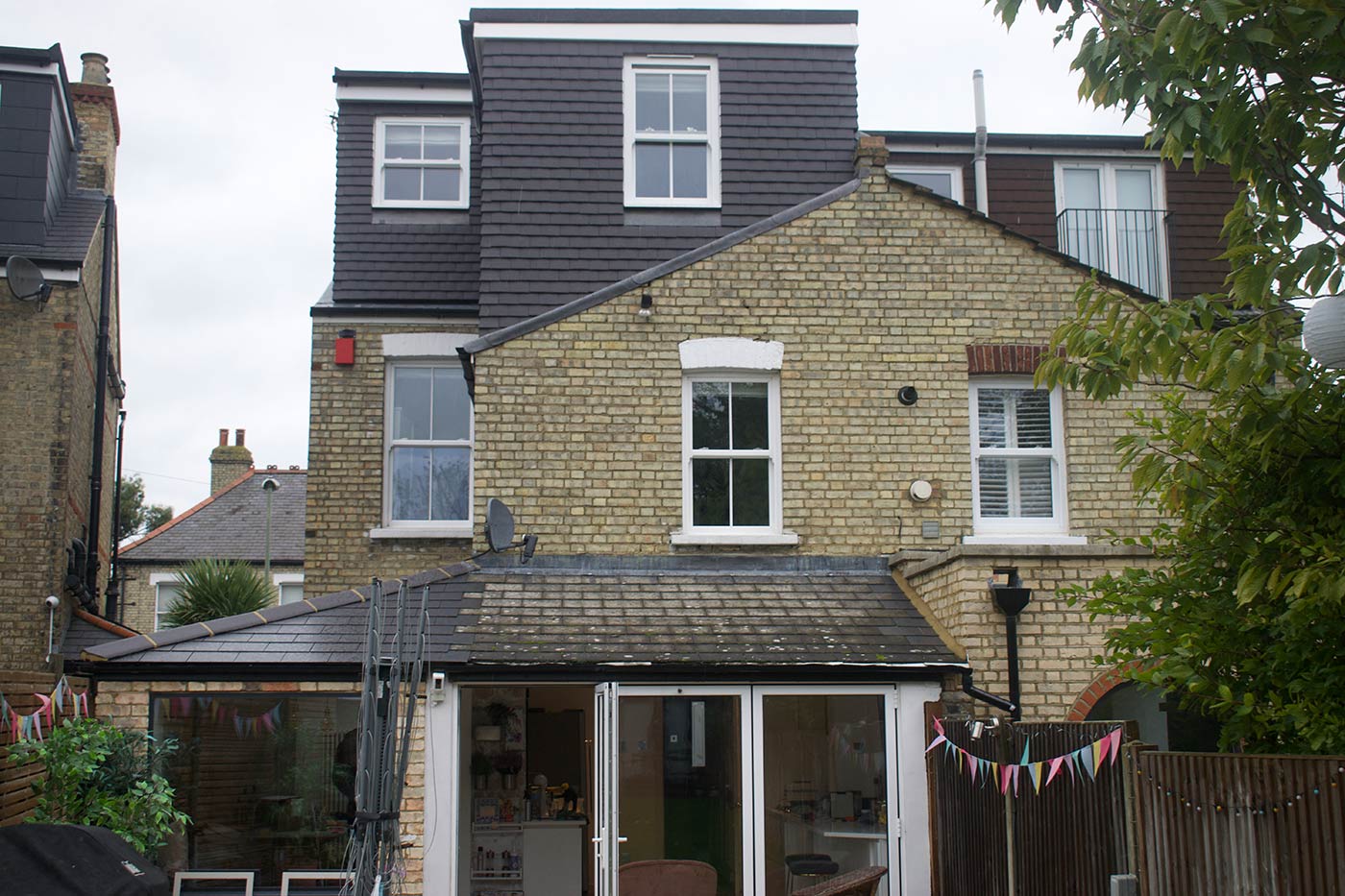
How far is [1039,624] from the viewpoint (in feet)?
34.0

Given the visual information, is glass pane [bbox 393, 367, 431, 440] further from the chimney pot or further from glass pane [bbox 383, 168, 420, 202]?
the chimney pot

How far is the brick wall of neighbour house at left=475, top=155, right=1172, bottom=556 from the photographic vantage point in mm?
12047

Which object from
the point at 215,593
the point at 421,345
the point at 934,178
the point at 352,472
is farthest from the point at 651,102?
the point at 215,593

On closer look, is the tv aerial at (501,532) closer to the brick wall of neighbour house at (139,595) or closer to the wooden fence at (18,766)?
the wooden fence at (18,766)

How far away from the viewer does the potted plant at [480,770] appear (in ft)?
41.3

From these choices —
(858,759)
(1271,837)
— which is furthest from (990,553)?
(1271,837)

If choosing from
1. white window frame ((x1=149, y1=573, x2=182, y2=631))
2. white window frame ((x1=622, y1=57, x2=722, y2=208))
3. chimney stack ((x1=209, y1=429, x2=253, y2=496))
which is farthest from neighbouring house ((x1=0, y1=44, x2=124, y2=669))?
chimney stack ((x1=209, y1=429, x2=253, y2=496))

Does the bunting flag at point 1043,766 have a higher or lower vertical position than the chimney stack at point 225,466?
lower

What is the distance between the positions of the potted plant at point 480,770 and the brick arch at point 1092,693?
5437 mm

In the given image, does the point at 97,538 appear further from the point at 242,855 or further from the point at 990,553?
the point at 990,553

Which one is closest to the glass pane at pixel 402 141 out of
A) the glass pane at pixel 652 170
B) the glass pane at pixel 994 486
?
the glass pane at pixel 652 170

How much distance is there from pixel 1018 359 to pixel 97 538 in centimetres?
1116

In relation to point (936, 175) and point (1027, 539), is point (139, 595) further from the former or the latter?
point (1027, 539)

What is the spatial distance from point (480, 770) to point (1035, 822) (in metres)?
6.16
